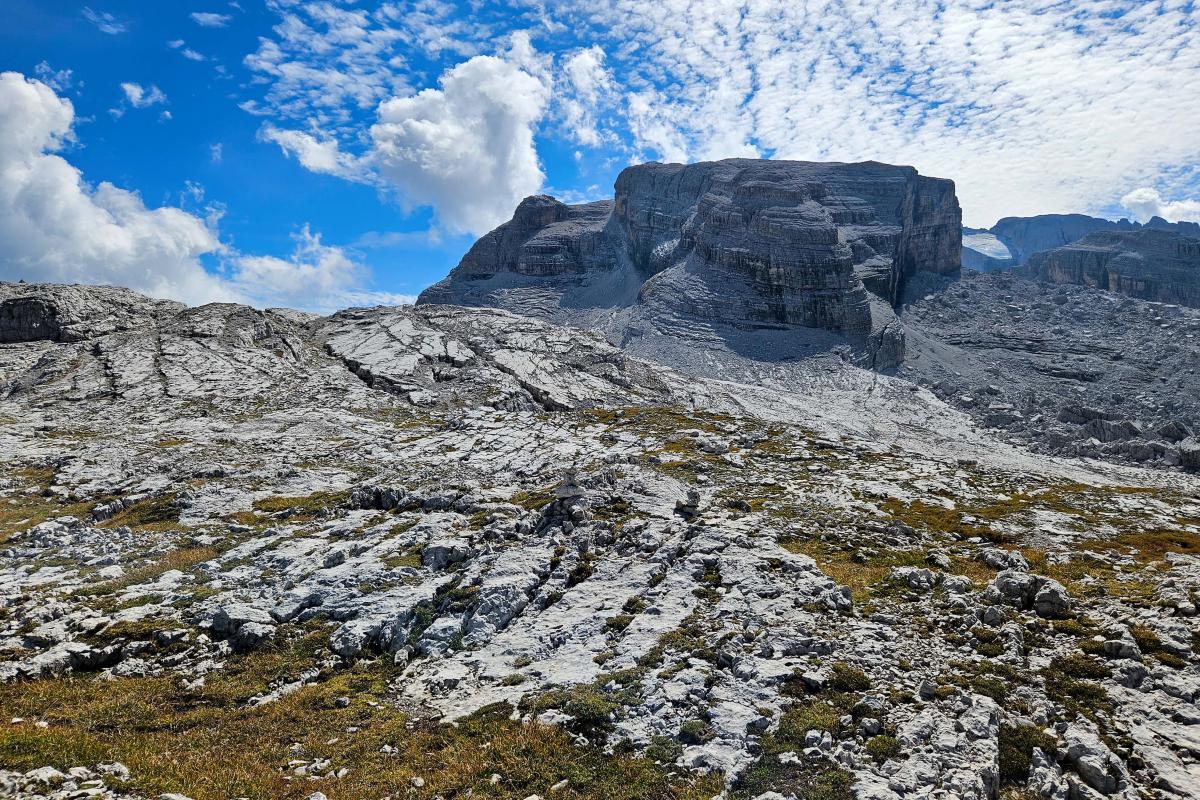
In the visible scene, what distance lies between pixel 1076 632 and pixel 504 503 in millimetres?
23880

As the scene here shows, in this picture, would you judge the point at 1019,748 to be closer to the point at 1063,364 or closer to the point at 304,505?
the point at 304,505

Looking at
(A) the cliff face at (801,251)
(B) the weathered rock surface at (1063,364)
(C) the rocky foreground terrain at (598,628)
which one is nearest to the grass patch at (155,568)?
(C) the rocky foreground terrain at (598,628)

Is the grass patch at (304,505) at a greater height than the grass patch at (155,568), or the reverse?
the grass patch at (304,505)

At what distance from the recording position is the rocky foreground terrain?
1266 centimetres

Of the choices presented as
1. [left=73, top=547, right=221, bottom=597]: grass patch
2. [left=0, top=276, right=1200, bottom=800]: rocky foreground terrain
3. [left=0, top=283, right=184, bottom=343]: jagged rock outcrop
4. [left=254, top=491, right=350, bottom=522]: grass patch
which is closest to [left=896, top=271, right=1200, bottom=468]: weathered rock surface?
[left=0, top=276, right=1200, bottom=800]: rocky foreground terrain

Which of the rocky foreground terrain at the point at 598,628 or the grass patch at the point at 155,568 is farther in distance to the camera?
the grass patch at the point at 155,568

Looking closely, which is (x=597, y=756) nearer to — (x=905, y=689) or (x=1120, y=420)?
(x=905, y=689)

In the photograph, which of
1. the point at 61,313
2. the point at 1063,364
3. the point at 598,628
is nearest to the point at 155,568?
the point at 598,628

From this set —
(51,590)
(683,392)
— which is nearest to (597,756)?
(51,590)

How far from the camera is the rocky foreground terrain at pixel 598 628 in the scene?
1266 centimetres

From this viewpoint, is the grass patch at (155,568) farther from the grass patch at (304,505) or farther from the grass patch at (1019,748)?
the grass patch at (1019,748)

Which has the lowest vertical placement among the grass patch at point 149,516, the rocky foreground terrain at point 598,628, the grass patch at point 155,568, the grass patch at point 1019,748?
the grass patch at point 1019,748

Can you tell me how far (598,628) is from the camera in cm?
1905

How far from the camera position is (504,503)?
31625 mm
